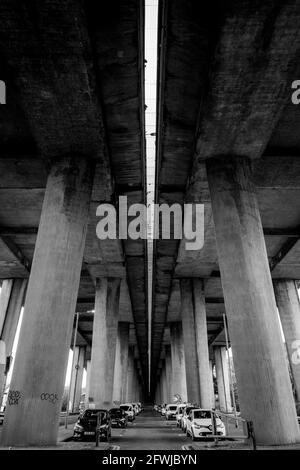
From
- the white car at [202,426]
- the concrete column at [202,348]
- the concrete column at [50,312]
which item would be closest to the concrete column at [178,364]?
the concrete column at [202,348]

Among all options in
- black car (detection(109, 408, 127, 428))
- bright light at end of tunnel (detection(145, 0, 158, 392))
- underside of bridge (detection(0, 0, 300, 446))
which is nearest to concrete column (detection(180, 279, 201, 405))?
black car (detection(109, 408, 127, 428))

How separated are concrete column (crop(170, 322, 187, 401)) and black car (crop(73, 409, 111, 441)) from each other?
29166 mm

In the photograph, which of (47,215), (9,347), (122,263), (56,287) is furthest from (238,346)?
(9,347)

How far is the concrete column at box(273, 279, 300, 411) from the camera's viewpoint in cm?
2800

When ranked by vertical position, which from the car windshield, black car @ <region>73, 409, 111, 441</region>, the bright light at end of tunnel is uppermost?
the bright light at end of tunnel

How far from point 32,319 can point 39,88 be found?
761cm

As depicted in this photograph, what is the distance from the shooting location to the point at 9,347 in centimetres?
2747

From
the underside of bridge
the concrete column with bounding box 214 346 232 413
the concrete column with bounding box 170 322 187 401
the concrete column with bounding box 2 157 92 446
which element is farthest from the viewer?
the concrete column with bounding box 214 346 232 413

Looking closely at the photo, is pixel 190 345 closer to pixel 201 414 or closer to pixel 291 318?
pixel 291 318

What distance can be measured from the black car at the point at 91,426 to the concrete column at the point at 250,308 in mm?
5883

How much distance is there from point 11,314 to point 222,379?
41.9 meters

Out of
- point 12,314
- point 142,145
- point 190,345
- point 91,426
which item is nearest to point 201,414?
point 91,426

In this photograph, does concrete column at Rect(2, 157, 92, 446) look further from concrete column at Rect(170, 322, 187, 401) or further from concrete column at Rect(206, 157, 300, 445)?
concrete column at Rect(170, 322, 187, 401)
